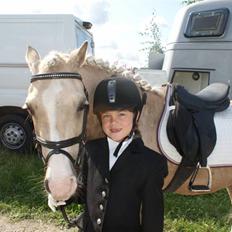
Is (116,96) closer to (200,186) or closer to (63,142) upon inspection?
(63,142)

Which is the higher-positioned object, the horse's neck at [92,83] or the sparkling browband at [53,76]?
the sparkling browband at [53,76]

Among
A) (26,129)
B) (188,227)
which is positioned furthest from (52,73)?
(26,129)

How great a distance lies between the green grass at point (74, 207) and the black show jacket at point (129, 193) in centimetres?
185

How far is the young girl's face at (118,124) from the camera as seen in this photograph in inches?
78.3

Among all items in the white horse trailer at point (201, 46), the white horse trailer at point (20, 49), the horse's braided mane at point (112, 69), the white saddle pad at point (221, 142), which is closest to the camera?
the horse's braided mane at point (112, 69)

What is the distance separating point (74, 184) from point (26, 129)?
5026 mm

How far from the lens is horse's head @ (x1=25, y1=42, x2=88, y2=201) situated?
1.86 m

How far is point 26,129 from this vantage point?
673 centimetres

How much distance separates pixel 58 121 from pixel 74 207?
8.76 feet

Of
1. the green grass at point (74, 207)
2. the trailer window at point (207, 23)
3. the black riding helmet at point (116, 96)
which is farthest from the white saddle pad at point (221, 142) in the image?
the trailer window at point (207, 23)

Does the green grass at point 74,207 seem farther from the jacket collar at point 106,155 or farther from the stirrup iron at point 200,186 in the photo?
the jacket collar at point 106,155

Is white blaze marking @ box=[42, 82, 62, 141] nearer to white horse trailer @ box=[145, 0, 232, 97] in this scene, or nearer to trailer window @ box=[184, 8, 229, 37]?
white horse trailer @ box=[145, 0, 232, 97]

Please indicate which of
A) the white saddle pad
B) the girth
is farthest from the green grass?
the girth

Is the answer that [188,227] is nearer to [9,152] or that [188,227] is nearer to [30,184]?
[30,184]
